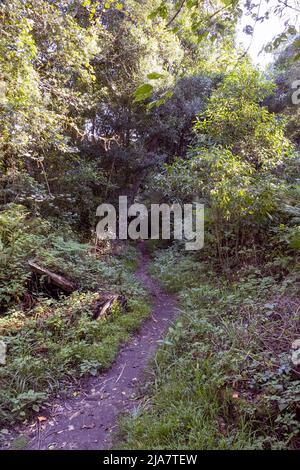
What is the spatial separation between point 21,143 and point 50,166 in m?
2.86

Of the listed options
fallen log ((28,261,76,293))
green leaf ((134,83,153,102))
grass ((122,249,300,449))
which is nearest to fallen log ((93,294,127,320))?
fallen log ((28,261,76,293))

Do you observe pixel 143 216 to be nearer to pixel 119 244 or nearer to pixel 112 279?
pixel 119 244

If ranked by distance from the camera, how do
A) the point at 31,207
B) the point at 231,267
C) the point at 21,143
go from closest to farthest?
the point at 21,143
the point at 231,267
the point at 31,207

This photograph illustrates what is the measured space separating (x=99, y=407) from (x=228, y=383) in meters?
1.36

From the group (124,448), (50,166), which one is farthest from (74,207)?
(124,448)

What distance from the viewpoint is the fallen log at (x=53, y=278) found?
16.1 feet

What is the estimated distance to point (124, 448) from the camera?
8.07 ft

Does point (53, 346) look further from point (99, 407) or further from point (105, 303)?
point (105, 303)

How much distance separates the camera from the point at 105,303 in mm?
4777

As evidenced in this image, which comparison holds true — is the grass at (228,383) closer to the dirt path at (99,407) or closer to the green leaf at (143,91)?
the dirt path at (99,407)

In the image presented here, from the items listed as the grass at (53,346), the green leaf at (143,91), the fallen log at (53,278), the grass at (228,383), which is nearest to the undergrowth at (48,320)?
the grass at (53,346)

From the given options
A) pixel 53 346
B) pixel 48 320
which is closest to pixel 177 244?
pixel 48 320

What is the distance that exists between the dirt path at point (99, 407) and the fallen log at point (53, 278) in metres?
1.37

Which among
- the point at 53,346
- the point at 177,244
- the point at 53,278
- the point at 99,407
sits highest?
the point at 177,244
